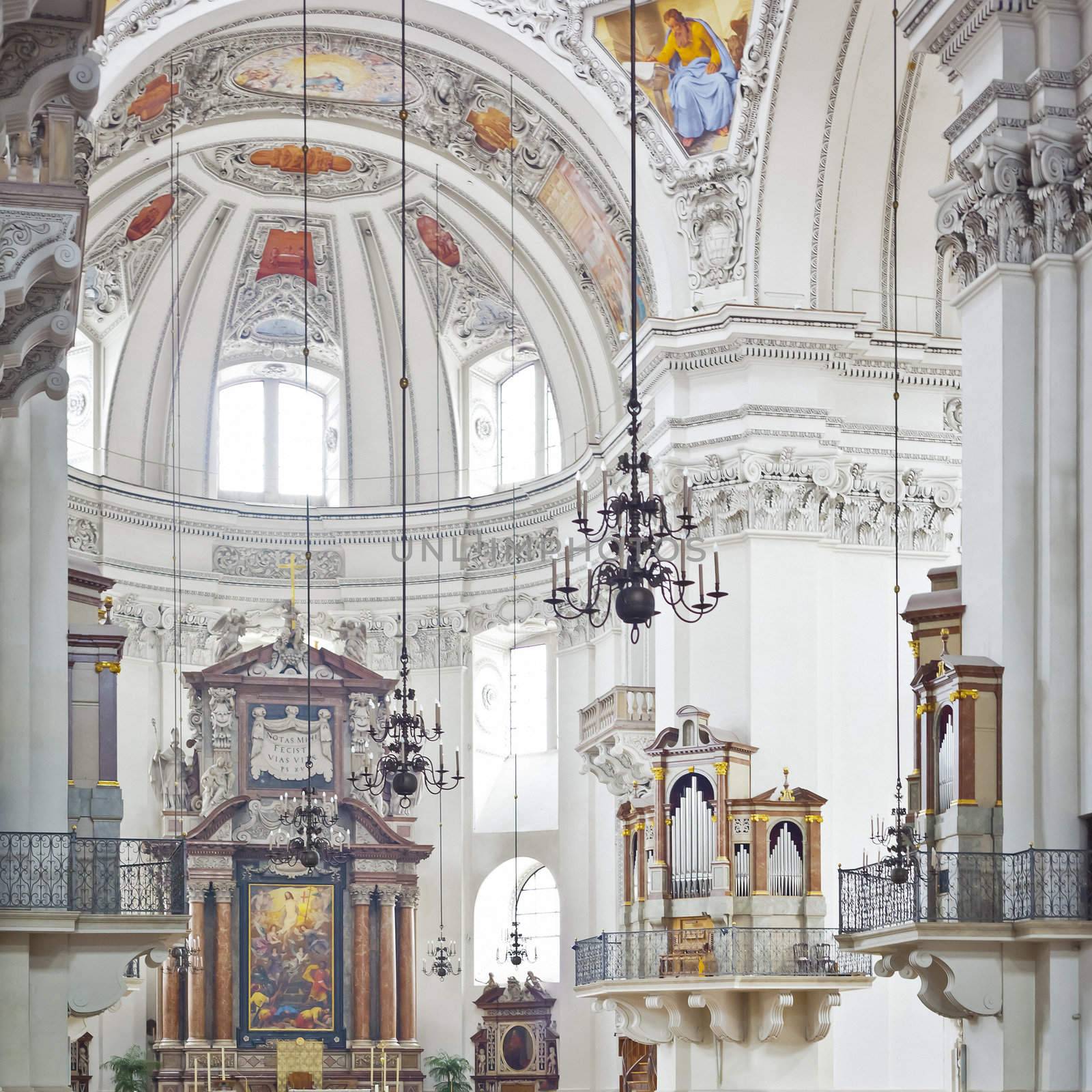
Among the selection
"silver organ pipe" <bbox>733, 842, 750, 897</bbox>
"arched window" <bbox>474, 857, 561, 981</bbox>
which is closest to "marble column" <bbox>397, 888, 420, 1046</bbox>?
"arched window" <bbox>474, 857, 561, 981</bbox>

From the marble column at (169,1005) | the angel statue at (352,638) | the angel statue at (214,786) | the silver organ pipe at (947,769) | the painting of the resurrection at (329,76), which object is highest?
the painting of the resurrection at (329,76)

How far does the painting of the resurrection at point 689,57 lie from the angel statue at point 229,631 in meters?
9.52

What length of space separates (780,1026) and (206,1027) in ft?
A: 28.9

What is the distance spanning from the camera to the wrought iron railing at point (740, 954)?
20047 mm

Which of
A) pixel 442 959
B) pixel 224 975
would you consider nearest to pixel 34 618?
pixel 442 959

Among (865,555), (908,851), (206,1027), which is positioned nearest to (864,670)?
(865,555)

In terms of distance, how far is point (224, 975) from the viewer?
2623cm

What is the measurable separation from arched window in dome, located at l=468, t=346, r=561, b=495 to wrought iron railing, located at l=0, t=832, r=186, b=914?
1340 centimetres

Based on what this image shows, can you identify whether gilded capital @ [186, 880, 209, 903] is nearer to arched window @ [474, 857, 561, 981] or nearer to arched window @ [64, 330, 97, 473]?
arched window @ [474, 857, 561, 981]

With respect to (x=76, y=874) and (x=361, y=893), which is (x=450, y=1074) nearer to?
(x=361, y=893)

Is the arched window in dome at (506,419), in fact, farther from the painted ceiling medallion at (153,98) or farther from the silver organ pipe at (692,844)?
the silver organ pipe at (692,844)

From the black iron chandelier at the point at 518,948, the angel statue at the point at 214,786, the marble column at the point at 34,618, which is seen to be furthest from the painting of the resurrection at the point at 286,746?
the marble column at the point at 34,618

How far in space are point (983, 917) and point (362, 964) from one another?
14.8 meters

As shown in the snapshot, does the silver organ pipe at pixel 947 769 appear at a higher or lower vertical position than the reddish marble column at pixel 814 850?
higher
